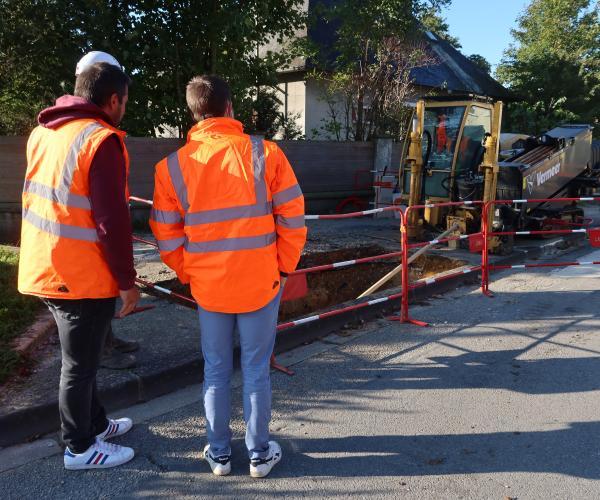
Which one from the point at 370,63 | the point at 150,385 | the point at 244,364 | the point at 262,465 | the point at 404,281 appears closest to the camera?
the point at 244,364

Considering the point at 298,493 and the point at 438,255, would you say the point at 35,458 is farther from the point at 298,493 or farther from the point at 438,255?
the point at 438,255

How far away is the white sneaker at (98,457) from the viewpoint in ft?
9.82

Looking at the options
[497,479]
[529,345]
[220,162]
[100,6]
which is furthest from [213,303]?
[100,6]

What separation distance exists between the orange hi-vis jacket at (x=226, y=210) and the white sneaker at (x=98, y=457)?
112cm

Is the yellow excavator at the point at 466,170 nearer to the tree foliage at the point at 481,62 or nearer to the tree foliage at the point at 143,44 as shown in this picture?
the tree foliage at the point at 143,44

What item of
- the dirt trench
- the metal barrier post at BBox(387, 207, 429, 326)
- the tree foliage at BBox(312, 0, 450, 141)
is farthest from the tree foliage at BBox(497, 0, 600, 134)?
the metal barrier post at BBox(387, 207, 429, 326)

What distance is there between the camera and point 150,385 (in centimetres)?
398

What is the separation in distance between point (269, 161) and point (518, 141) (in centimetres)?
1212

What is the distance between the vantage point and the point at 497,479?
301cm


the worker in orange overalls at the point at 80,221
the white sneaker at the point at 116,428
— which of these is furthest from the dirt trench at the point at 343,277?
the worker in orange overalls at the point at 80,221

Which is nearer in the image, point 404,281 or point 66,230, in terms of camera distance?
point 66,230

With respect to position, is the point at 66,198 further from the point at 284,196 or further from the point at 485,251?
the point at 485,251

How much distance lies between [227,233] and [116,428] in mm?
1629

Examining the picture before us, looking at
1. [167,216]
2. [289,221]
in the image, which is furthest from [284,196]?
[167,216]
